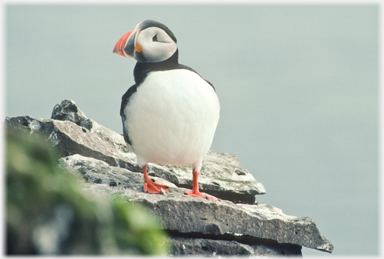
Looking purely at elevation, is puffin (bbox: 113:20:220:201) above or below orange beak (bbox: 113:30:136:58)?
below

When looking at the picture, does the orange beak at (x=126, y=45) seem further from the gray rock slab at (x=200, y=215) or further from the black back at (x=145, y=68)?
the gray rock slab at (x=200, y=215)

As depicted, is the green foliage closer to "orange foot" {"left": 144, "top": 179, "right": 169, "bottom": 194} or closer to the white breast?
the white breast

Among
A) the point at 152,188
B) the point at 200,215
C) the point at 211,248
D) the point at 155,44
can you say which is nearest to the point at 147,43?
the point at 155,44

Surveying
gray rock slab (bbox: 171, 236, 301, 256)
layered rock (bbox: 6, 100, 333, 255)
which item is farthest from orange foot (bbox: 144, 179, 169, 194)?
gray rock slab (bbox: 171, 236, 301, 256)

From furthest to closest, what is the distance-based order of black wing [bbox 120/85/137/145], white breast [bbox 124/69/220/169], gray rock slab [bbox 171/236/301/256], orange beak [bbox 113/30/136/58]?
1. black wing [bbox 120/85/137/145]
2. orange beak [bbox 113/30/136/58]
3. white breast [bbox 124/69/220/169]
4. gray rock slab [bbox 171/236/301/256]

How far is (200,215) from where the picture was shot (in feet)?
20.0

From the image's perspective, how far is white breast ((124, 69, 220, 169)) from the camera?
617cm

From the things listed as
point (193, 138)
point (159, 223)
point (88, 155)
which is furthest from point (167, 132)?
point (88, 155)

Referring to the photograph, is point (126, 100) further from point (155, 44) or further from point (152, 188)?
point (152, 188)

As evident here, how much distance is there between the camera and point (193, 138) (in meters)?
→ 6.43

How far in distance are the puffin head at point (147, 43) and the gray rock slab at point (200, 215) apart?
5.87 feet

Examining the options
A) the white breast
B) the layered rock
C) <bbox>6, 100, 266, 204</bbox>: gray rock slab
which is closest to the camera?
the layered rock

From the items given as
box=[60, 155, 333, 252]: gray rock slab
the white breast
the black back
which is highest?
the black back

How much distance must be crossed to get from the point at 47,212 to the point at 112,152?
6.49 metres
